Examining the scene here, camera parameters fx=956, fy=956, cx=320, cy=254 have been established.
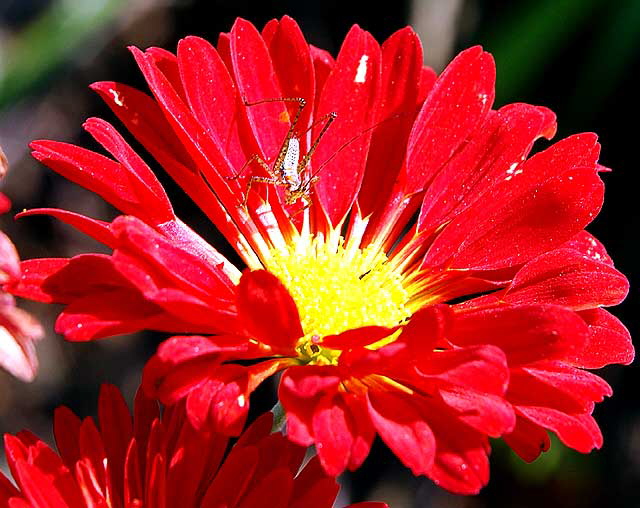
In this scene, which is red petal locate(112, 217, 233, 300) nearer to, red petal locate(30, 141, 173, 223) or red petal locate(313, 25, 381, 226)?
red petal locate(30, 141, 173, 223)

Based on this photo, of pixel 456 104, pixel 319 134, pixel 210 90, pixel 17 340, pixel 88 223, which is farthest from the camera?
pixel 319 134

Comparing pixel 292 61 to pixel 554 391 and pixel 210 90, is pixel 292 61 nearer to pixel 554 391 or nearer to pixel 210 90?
pixel 210 90

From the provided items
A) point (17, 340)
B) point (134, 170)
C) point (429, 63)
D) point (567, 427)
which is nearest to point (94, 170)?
point (134, 170)

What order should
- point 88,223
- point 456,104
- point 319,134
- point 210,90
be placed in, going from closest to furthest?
point 88,223 < point 210,90 < point 456,104 < point 319,134

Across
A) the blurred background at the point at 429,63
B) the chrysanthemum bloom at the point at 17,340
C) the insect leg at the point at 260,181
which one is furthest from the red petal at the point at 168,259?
the blurred background at the point at 429,63

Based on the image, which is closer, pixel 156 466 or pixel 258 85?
pixel 156 466

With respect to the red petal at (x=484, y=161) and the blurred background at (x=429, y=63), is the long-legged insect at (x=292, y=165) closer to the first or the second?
the red petal at (x=484, y=161)

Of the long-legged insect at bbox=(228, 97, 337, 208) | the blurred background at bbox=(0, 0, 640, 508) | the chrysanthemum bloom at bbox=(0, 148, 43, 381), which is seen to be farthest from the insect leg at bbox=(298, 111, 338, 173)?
the blurred background at bbox=(0, 0, 640, 508)
